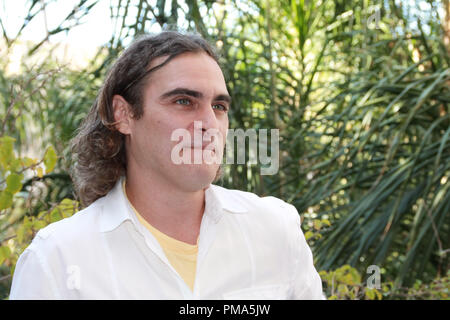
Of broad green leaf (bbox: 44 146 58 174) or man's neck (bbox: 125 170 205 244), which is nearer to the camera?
man's neck (bbox: 125 170 205 244)

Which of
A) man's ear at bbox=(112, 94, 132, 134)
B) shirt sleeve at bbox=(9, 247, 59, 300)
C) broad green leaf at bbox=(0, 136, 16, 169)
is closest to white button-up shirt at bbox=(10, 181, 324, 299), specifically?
shirt sleeve at bbox=(9, 247, 59, 300)

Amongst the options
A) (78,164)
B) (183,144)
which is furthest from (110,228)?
(78,164)

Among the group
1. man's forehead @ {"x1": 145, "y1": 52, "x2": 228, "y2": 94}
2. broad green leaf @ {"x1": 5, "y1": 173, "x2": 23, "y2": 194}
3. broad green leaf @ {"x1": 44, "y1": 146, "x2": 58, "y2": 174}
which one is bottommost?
broad green leaf @ {"x1": 5, "y1": 173, "x2": 23, "y2": 194}

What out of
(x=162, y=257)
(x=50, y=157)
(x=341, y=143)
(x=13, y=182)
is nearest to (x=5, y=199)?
(x=13, y=182)

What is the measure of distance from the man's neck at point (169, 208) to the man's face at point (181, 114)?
0.06 feet

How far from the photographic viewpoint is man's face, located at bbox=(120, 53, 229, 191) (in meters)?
0.99

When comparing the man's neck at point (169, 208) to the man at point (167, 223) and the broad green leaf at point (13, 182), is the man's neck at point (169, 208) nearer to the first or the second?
the man at point (167, 223)

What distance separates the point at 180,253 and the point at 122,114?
0.30 m

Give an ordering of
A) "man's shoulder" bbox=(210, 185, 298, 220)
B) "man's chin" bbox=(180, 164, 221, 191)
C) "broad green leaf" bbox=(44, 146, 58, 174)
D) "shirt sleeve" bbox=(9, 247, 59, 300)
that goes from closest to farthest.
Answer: "shirt sleeve" bbox=(9, 247, 59, 300)
"man's chin" bbox=(180, 164, 221, 191)
"man's shoulder" bbox=(210, 185, 298, 220)
"broad green leaf" bbox=(44, 146, 58, 174)

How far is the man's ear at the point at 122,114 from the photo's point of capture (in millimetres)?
1106

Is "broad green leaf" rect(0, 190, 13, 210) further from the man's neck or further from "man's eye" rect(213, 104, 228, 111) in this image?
"man's eye" rect(213, 104, 228, 111)

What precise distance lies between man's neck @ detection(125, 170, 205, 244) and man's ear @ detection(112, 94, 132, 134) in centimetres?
11

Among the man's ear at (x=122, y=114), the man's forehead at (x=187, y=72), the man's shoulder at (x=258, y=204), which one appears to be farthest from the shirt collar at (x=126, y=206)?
the man's forehead at (x=187, y=72)

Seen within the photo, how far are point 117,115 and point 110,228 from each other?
0.26 m
